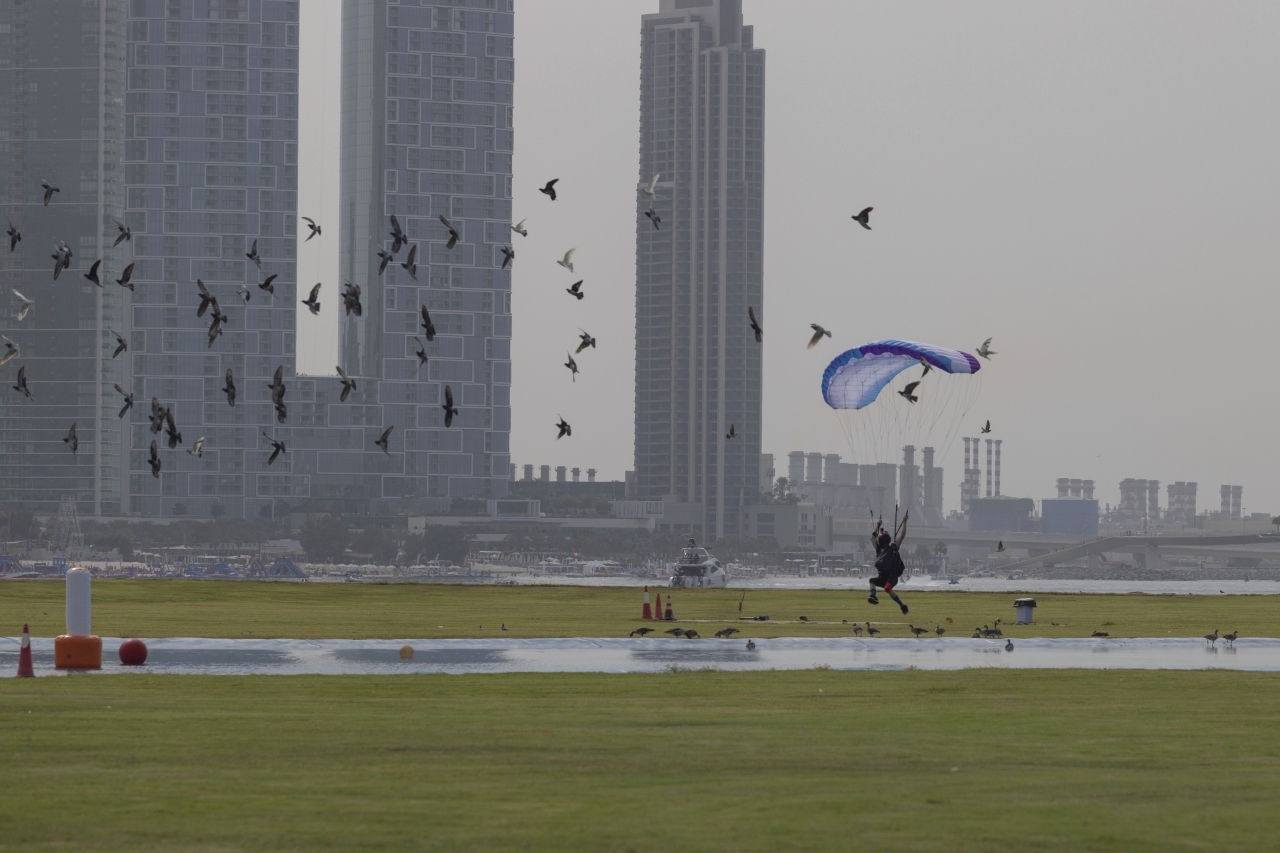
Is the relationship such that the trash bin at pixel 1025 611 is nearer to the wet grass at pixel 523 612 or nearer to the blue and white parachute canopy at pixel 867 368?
the wet grass at pixel 523 612

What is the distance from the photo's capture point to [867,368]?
144 ft

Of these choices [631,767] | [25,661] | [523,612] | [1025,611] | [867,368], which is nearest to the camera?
[631,767]

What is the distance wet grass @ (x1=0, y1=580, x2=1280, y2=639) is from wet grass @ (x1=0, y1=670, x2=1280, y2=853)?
1830 centimetres

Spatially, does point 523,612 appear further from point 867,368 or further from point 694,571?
point 694,571

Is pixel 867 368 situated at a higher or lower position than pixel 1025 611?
higher

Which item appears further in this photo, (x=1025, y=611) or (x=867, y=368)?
(x=1025, y=611)

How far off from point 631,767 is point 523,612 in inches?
1636

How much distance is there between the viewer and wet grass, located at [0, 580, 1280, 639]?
152 feet

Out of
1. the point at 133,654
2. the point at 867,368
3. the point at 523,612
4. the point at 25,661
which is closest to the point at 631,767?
the point at 25,661

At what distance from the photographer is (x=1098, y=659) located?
3625 centimetres

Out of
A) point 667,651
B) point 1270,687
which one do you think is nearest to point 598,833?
point 1270,687

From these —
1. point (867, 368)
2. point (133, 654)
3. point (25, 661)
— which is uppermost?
point (867, 368)

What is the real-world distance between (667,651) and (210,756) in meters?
20.1

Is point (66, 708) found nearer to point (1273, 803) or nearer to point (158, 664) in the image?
point (158, 664)
